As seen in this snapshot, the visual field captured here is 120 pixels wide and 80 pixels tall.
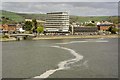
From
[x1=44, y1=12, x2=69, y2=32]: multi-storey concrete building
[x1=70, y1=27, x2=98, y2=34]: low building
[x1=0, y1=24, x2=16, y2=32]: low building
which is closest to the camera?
[x1=0, y1=24, x2=16, y2=32]: low building

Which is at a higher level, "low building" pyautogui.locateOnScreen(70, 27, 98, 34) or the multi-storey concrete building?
the multi-storey concrete building

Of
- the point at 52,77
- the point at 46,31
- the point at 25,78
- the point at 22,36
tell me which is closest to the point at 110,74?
the point at 52,77

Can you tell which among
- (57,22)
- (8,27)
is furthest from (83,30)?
(8,27)

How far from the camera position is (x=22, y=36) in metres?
32.7

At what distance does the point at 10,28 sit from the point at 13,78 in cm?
3638

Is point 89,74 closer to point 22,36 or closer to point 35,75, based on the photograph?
point 35,75

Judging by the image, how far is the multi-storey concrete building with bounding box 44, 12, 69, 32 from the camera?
45325 mm

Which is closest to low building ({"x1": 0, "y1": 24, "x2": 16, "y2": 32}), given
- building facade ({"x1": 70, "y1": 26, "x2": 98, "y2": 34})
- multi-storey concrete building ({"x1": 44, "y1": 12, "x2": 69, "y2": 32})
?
multi-storey concrete building ({"x1": 44, "y1": 12, "x2": 69, "y2": 32})

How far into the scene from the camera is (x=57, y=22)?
46.6 metres

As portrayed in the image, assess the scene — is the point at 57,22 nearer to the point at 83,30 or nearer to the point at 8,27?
the point at 83,30

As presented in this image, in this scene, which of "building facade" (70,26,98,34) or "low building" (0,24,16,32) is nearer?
"low building" (0,24,16,32)

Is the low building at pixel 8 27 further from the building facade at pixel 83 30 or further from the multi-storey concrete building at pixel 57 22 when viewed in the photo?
the building facade at pixel 83 30

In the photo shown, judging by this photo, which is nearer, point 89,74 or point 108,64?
point 89,74

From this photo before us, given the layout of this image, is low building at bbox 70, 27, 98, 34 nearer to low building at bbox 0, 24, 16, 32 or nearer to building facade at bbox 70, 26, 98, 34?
building facade at bbox 70, 26, 98, 34
